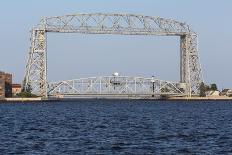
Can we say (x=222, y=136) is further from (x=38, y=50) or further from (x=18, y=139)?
(x=38, y=50)

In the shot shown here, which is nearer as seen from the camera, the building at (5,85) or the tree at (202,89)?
the building at (5,85)

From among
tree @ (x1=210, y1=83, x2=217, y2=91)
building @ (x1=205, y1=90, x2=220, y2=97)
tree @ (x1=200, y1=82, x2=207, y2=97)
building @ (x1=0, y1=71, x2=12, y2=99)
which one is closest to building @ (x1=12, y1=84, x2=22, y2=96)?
building @ (x1=0, y1=71, x2=12, y2=99)

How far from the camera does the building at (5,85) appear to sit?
504 ft

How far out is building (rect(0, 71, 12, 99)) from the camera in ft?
504

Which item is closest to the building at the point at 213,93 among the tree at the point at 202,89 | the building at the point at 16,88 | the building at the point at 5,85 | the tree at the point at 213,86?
the tree at the point at 213,86

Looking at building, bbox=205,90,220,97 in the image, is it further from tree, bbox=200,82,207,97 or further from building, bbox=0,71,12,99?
building, bbox=0,71,12,99

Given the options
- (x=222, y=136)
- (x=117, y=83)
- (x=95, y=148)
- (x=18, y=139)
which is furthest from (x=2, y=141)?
(x=117, y=83)

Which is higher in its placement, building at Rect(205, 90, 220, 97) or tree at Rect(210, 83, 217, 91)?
tree at Rect(210, 83, 217, 91)

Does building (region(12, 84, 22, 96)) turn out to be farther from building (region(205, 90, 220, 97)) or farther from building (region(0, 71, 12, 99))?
building (region(205, 90, 220, 97))

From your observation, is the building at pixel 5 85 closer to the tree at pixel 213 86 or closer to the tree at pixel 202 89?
the tree at pixel 202 89

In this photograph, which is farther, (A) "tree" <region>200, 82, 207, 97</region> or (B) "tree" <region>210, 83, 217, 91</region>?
(B) "tree" <region>210, 83, 217, 91</region>

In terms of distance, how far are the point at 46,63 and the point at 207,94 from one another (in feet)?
140

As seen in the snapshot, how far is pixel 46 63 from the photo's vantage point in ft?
466

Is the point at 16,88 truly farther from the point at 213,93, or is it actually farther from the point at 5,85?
the point at 213,93
